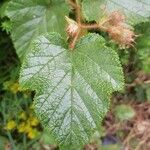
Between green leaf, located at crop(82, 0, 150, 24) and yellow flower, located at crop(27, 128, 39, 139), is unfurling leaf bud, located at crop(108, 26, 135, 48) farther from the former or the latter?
yellow flower, located at crop(27, 128, 39, 139)

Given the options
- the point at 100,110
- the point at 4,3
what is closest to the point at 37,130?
the point at 4,3

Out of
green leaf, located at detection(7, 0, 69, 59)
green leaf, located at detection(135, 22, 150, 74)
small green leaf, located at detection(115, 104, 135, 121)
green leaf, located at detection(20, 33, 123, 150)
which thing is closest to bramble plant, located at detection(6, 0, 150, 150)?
green leaf, located at detection(20, 33, 123, 150)

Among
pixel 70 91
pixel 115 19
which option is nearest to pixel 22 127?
pixel 70 91

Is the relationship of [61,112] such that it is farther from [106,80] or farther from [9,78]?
[9,78]

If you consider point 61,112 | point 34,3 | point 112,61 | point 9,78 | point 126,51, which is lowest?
point 9,78

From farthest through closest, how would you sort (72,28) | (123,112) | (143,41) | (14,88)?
(123,112) → (14,88) → (143,41) → (72,28)

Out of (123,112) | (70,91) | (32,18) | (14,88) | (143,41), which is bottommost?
(123,112)

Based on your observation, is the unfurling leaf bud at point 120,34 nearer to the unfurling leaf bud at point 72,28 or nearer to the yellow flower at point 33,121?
the unfurling leaf bud at point 72,28

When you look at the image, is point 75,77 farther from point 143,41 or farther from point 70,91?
point 143,41
